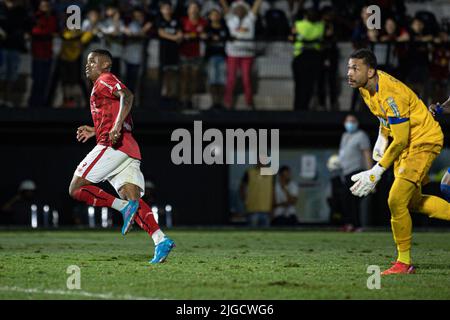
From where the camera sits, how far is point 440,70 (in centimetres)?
2267

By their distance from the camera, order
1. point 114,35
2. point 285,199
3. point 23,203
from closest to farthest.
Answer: point 114,35 → point 285,199 → point 23,203

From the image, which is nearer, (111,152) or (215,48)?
(111,152)

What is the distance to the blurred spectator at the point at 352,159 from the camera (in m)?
19.3

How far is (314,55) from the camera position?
2205 cm

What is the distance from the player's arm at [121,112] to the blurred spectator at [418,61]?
12036 mm

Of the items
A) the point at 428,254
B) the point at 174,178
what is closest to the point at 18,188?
the point at 174,178

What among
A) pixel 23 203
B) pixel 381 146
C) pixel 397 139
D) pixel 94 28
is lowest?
pixel 23 203

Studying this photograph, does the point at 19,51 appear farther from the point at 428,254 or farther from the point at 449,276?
the point at 449,276

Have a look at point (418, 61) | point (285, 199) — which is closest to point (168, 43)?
point (285, 199)

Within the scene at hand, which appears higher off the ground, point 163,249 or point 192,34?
point 192,34

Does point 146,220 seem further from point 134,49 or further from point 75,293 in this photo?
point 134,49

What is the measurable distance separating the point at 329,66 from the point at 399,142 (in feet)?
41.9
